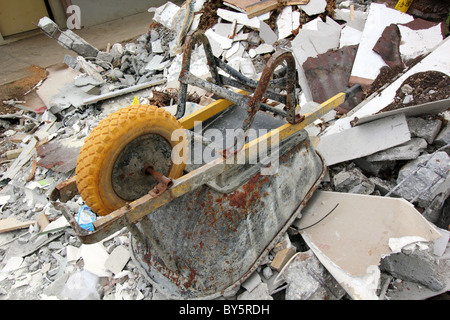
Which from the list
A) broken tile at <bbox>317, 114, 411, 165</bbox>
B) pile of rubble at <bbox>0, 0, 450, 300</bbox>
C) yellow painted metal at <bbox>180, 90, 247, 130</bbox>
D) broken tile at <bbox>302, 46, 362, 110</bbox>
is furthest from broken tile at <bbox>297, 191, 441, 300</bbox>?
broken tile at <bbox>302, 46, 362, 110</bbox>

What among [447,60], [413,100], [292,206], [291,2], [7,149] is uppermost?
[291,2]

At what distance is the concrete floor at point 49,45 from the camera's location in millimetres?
7562

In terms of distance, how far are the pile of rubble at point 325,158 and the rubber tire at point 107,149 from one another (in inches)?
14.6

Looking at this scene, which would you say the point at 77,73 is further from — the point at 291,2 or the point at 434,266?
the point at 434,266

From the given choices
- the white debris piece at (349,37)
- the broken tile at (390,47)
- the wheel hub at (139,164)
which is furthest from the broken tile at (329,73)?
the wheel hub at (139,164)

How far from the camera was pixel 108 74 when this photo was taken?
6.01 metres

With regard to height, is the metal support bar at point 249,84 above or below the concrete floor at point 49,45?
above

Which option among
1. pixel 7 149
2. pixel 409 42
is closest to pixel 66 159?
pixel 7 149

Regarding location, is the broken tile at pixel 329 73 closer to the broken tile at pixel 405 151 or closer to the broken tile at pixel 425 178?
the broken tile at pixel 405 151

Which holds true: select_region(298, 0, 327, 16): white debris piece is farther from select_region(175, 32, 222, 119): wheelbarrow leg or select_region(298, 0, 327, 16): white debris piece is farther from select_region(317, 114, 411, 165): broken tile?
select_region(175, 32, 222, 119): wheelbarrow leg

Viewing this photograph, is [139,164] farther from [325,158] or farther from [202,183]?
[325,158]

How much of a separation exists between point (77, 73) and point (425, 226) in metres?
5.88

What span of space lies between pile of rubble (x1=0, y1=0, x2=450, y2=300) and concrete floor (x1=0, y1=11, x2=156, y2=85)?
234 centimetres

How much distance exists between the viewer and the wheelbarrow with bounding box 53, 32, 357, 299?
192cm
